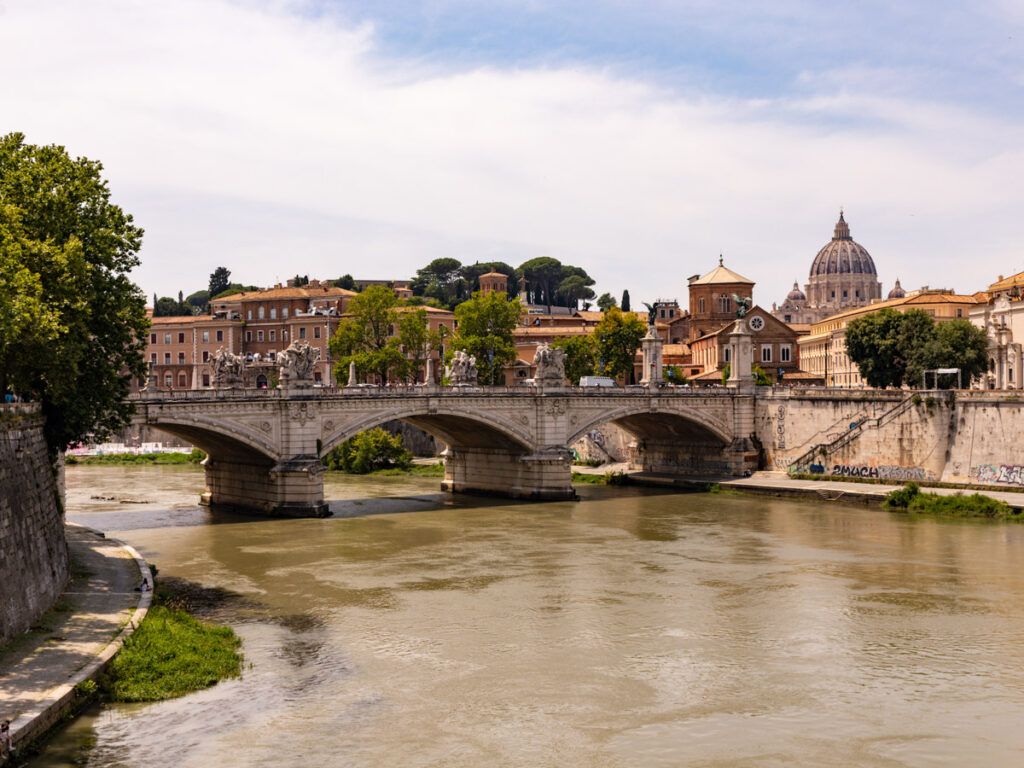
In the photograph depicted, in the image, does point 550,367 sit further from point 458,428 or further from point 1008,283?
point 1008,283

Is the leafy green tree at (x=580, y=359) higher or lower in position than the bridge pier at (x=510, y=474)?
higher

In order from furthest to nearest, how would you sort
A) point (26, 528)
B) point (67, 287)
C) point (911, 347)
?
point (911, 347) → point (67, 287) → point (26, 528)

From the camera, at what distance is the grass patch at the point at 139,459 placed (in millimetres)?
70625

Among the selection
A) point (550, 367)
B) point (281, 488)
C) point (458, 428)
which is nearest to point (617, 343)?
point (550, 367)

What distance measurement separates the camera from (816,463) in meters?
49.9

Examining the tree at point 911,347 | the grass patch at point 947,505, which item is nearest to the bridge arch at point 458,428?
the grass patch at point 947,505

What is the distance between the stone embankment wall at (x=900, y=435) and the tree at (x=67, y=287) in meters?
30.8

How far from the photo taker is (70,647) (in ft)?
60.3

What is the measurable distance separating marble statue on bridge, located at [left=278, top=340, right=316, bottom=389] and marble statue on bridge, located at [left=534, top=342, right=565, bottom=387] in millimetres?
10544

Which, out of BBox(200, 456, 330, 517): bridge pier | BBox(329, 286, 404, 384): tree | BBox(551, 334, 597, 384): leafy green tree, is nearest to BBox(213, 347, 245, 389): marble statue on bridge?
BBox(200, 456, 330, 517): bridge pier

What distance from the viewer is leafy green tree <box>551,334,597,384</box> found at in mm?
72812

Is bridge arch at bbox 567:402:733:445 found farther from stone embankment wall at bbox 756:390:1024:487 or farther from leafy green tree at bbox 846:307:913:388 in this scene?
leafy green tree at bbox 846:307:913:388

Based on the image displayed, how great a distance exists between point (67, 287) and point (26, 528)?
19.3 feet

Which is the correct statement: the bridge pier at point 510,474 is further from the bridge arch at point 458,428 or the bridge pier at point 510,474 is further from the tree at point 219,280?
the tree at point 219,280
